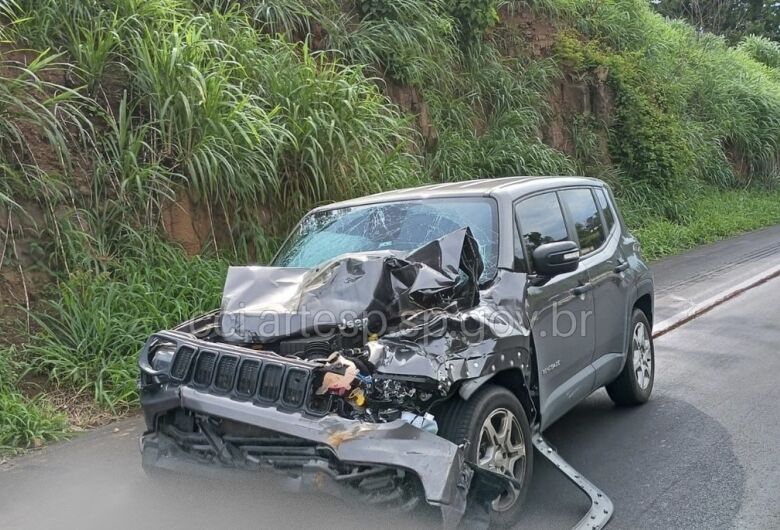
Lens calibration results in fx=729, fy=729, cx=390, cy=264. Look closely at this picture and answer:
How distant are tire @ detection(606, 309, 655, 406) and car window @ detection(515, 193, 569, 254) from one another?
116 cm

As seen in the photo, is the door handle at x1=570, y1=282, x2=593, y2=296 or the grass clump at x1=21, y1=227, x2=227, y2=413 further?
the grass clump at x1=21, y1=227, x2=227, y2=413

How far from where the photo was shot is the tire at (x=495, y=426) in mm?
3211

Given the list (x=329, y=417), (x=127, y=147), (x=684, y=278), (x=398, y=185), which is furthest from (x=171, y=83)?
(x=684, y=278)

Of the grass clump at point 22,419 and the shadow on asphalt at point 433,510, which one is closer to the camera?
the shadow on asphalt at point 433,510

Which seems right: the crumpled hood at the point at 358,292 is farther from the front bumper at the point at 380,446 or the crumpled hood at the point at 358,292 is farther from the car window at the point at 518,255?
the front bumper at the point at 380,446

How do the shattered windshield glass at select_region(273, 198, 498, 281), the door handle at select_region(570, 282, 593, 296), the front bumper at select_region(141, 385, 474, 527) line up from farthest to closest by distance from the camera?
the door handle at select_region(570, 282, 593, 296) → the shattered windshield glass at select_region(273, 198, 498, 281) → the front bumper at select_region(141, 385, 474, 527)

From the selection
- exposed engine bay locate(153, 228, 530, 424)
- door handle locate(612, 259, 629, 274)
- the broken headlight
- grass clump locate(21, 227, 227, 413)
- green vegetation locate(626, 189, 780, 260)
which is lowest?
green vegetation locate(626, 189, 780, 260)

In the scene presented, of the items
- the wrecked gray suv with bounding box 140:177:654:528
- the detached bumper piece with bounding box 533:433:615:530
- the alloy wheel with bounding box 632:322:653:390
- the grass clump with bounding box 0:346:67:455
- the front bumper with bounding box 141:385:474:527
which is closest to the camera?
the front bumper with bounding box 141:385:474:527

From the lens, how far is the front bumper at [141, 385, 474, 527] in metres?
2.87

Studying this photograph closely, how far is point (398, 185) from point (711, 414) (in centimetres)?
452

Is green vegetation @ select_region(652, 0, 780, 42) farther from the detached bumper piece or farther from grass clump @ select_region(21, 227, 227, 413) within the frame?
the detached bumper piece

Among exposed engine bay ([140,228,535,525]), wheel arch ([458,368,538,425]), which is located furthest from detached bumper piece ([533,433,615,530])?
exposed engine bay ([140,228,535,525])

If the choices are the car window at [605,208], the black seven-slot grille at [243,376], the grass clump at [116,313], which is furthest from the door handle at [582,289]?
the grass clump at [116,313]

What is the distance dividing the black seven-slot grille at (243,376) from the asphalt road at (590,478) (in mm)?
357
